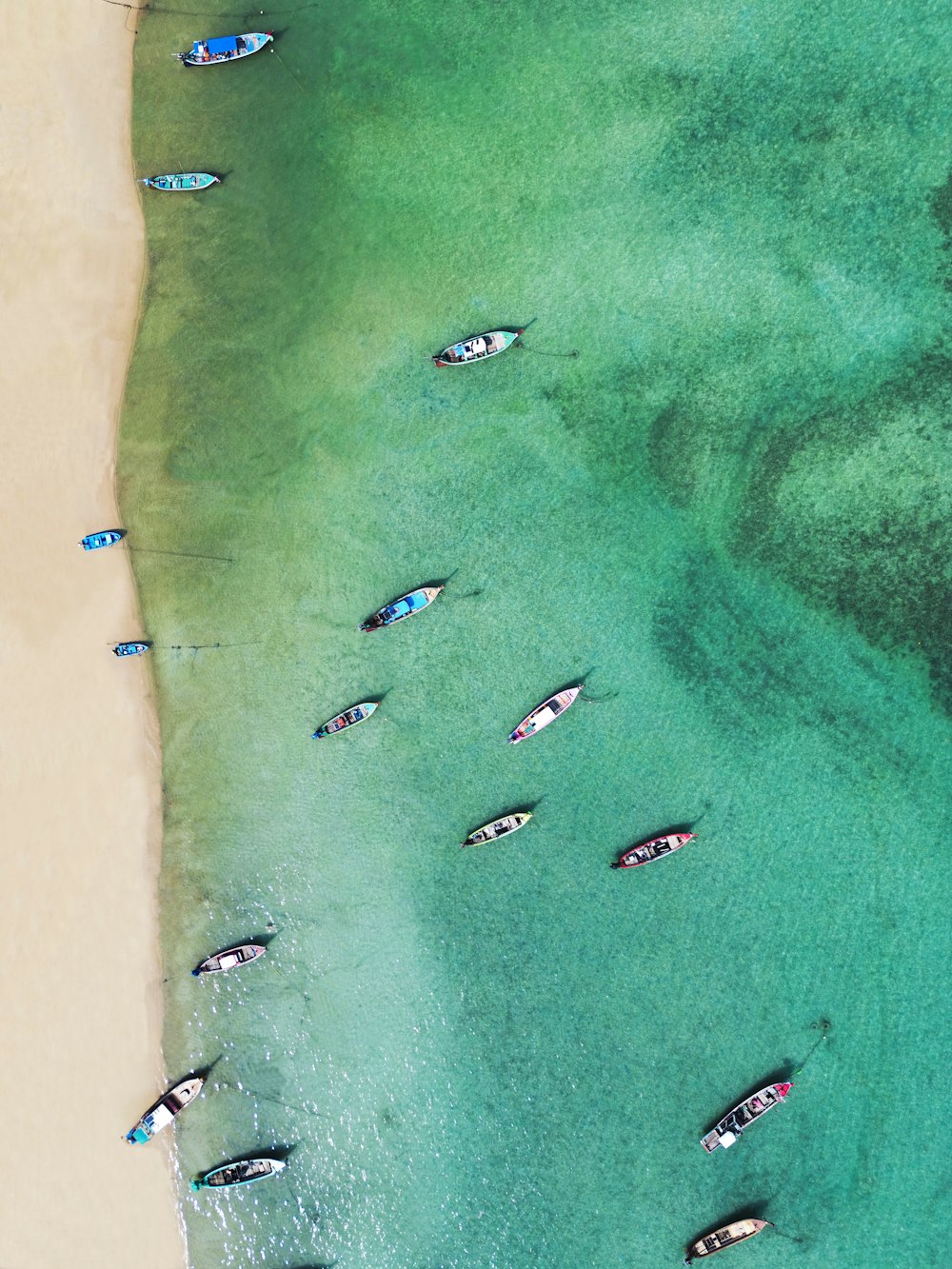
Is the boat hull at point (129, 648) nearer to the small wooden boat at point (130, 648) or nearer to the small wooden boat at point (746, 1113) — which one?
the small wooden boat at point (130, 648)

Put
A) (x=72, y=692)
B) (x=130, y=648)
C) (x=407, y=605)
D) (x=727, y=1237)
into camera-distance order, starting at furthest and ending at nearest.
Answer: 1. (x=72, y=692)
2. (x=130, y=648)
3. (x=407, y=605)
4. (x=727, y=1237)

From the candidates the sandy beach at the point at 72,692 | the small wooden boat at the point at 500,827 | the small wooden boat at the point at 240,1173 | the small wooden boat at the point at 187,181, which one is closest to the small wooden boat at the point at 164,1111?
the sandy beach at the point at 72,692

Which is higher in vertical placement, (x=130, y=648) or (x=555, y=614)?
(x=555, y=614)

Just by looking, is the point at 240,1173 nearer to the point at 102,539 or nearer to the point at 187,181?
the point at 102,539

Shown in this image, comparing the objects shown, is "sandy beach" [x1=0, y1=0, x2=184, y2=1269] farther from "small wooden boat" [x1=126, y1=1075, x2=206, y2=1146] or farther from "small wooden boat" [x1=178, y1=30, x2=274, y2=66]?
"small wooden boat" [x1=178, y1=30, x2=274, y2=66]

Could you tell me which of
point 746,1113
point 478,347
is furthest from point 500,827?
point 478,347


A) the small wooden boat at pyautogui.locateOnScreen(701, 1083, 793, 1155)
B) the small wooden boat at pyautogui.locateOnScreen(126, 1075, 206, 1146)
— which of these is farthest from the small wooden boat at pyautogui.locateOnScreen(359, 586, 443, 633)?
the small wooden boat at pyautogui.locateOnScreen(701, 1083, 793, 1155)
